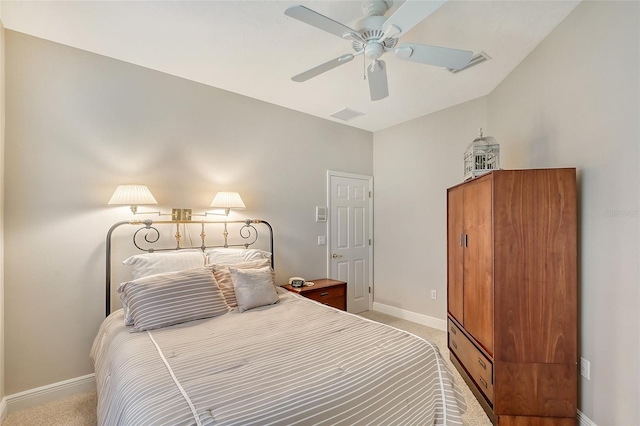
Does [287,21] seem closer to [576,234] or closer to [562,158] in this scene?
[562,158]

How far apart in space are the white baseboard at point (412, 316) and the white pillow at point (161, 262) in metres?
2.90

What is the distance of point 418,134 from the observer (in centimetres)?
402

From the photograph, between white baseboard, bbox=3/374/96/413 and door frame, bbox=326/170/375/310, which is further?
door frame, bbox=326/170/375/310

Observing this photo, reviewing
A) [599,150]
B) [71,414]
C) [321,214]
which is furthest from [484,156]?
[71,414]

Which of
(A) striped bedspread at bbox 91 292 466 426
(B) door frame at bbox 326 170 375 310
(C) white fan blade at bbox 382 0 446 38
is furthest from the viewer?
(B) door frame at bbox 326 170 375 310

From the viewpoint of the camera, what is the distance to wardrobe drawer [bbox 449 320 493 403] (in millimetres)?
2047

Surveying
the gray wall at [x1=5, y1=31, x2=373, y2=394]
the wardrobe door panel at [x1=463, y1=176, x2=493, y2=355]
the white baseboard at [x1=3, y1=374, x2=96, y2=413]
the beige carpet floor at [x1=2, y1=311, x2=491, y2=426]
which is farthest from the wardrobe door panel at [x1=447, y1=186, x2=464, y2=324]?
the white baseboard at [x1=3, y1=374, x2=96, y2=413]

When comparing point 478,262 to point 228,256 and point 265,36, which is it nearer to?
point 228,256

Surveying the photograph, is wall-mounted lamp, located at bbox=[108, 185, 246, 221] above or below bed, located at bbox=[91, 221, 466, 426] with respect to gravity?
above

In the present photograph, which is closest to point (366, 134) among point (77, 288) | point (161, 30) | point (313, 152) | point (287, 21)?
point (313, 152)

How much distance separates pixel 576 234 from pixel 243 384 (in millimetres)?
2213

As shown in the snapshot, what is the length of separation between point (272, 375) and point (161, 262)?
156 cm

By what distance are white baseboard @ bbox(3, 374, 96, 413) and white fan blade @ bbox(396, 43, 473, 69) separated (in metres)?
3.48

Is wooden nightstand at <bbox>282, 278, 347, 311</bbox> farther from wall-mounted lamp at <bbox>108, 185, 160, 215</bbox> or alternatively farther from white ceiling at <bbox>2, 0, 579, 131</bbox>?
white ceiling at <bbox>2, 0, 579, 131</bbox>
